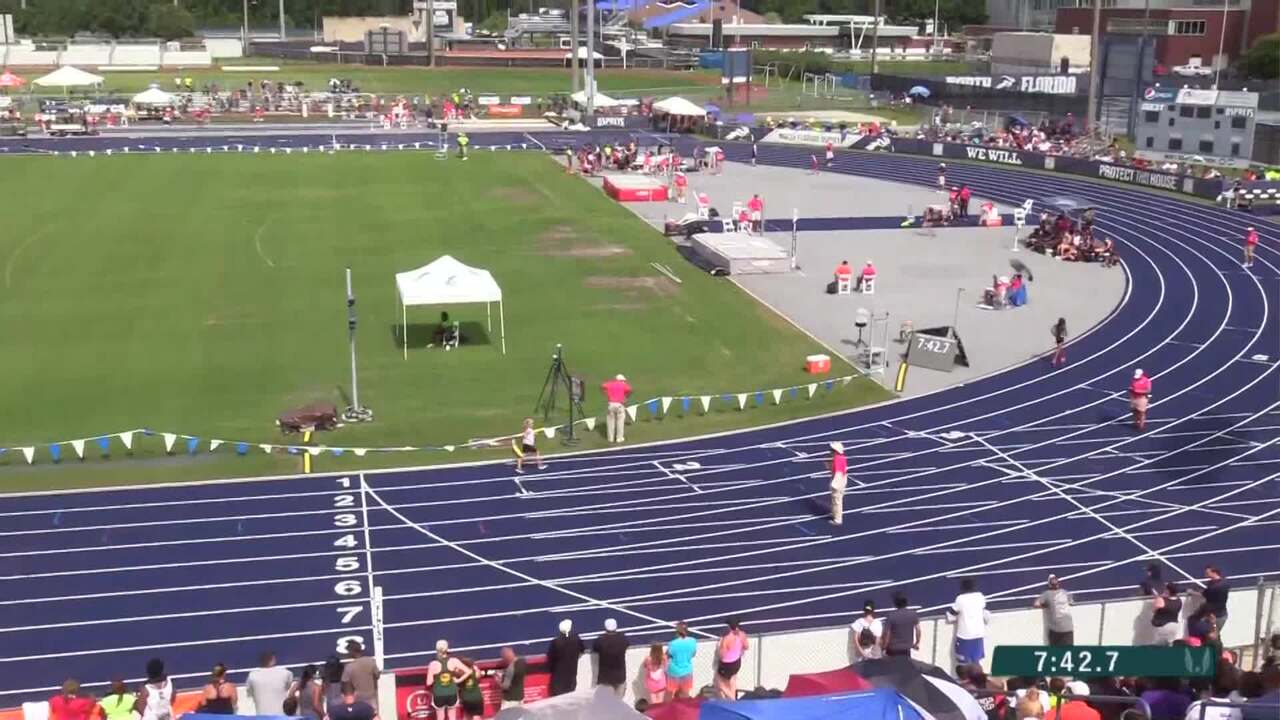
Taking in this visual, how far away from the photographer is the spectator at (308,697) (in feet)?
42.7

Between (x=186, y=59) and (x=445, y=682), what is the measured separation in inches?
4389

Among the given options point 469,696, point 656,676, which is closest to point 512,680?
point 469,696

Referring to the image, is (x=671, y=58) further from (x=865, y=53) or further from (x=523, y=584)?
(x=523, y=584)

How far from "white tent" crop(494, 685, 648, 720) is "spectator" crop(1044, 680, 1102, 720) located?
3982mm

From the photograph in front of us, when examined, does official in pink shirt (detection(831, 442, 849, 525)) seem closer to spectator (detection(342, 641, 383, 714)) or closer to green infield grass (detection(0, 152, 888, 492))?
green infield grass (detection(0, 152, 888, 492))

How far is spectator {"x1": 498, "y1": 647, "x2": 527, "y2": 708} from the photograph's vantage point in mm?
13844

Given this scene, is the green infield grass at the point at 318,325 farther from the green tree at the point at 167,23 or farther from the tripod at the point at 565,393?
the green tree at the point at 167,23

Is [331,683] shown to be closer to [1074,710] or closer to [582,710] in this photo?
[582,710]

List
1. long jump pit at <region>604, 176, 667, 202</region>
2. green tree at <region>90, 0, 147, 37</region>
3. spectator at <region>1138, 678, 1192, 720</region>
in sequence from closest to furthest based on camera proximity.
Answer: spectator at <region>1138, 678, 1192, 720</region>, long jump pit at <region>604, 176, 667, 202</region>, green tree at <region>90, 0, 147, 37</region>

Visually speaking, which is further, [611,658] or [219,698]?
[611,658]

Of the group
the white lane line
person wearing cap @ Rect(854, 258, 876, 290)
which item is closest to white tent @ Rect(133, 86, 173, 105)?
person wearing cap @ Rect(854, 258, 876, 290)

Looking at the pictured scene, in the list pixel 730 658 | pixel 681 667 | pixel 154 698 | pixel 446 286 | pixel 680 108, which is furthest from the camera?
pixel 680 108

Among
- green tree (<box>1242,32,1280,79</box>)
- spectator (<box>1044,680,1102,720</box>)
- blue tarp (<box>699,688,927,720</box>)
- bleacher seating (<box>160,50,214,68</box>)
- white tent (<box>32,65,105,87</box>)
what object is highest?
green tree (<box>1242,32,1280,79</box>)

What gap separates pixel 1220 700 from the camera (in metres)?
10.4
